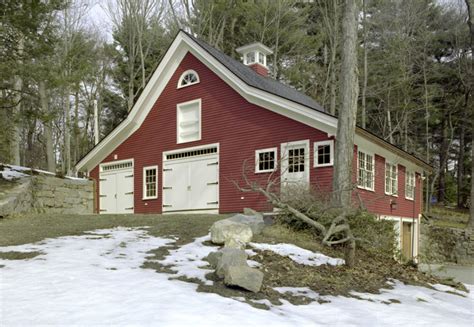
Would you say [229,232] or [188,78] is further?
[188,78]

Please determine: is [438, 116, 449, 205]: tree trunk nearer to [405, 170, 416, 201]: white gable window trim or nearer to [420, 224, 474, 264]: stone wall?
[420, 224, 474, 264]: stone wall

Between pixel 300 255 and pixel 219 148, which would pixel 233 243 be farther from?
pixel 219 148

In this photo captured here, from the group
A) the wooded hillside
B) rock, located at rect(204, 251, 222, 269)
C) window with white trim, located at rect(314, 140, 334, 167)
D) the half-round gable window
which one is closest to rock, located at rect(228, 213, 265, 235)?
rock, located at rect(204, 251, 222, 269)

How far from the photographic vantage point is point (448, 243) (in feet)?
62.1

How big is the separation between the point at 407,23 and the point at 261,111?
698 inches

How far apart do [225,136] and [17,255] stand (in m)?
8.55

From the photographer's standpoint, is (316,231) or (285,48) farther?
(285,48)

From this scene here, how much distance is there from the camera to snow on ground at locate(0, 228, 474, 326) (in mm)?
3781

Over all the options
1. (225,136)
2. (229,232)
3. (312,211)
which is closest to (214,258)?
(229,232)

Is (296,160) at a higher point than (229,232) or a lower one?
higher

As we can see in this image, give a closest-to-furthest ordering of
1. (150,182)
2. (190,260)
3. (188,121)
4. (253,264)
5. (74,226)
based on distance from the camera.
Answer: (253,264) < (190,260) < (74,226) < (188,121) < (150,182)

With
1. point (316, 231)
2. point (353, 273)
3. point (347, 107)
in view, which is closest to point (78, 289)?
point (353, 273)

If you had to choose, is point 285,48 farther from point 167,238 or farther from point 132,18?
point 167,238

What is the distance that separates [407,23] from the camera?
25.9m
